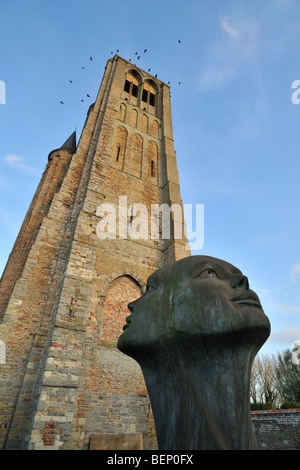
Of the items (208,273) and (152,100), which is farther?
(152,100)

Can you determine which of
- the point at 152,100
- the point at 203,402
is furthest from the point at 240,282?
the point at 152,100

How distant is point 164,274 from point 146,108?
19023 millimetres

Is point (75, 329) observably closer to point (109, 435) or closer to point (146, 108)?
point (109, 435)

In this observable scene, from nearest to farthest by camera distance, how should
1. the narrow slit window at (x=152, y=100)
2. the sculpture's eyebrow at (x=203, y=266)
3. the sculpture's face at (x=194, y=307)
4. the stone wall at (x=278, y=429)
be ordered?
the sculpture's face at (x=194, y=307) → the sculpture's eyebrow at (x=203, y=266) → the stone wall at (x=278, y=429) → the narrow slit window at (x=152, y=100)

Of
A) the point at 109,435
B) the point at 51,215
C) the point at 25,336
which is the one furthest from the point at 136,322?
the point at 51,215

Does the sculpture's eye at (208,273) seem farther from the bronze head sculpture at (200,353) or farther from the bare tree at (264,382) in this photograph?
the bare tree at (264,382)

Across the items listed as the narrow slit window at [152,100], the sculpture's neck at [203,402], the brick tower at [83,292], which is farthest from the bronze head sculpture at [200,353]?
the narrow slit window at [152,100]

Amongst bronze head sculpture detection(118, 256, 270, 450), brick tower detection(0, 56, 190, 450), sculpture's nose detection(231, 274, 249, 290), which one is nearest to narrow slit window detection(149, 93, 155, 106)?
brick tower detection(0, 56, 190, 450)

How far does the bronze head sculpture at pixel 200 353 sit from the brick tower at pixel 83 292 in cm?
510

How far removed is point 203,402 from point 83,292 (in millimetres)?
6352

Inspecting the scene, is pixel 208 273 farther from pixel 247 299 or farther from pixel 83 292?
pixel 83 292

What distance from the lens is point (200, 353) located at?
6.34ft

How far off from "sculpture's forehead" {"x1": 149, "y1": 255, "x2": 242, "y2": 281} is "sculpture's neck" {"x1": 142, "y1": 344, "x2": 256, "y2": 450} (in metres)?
0.65

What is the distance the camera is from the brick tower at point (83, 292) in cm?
647
